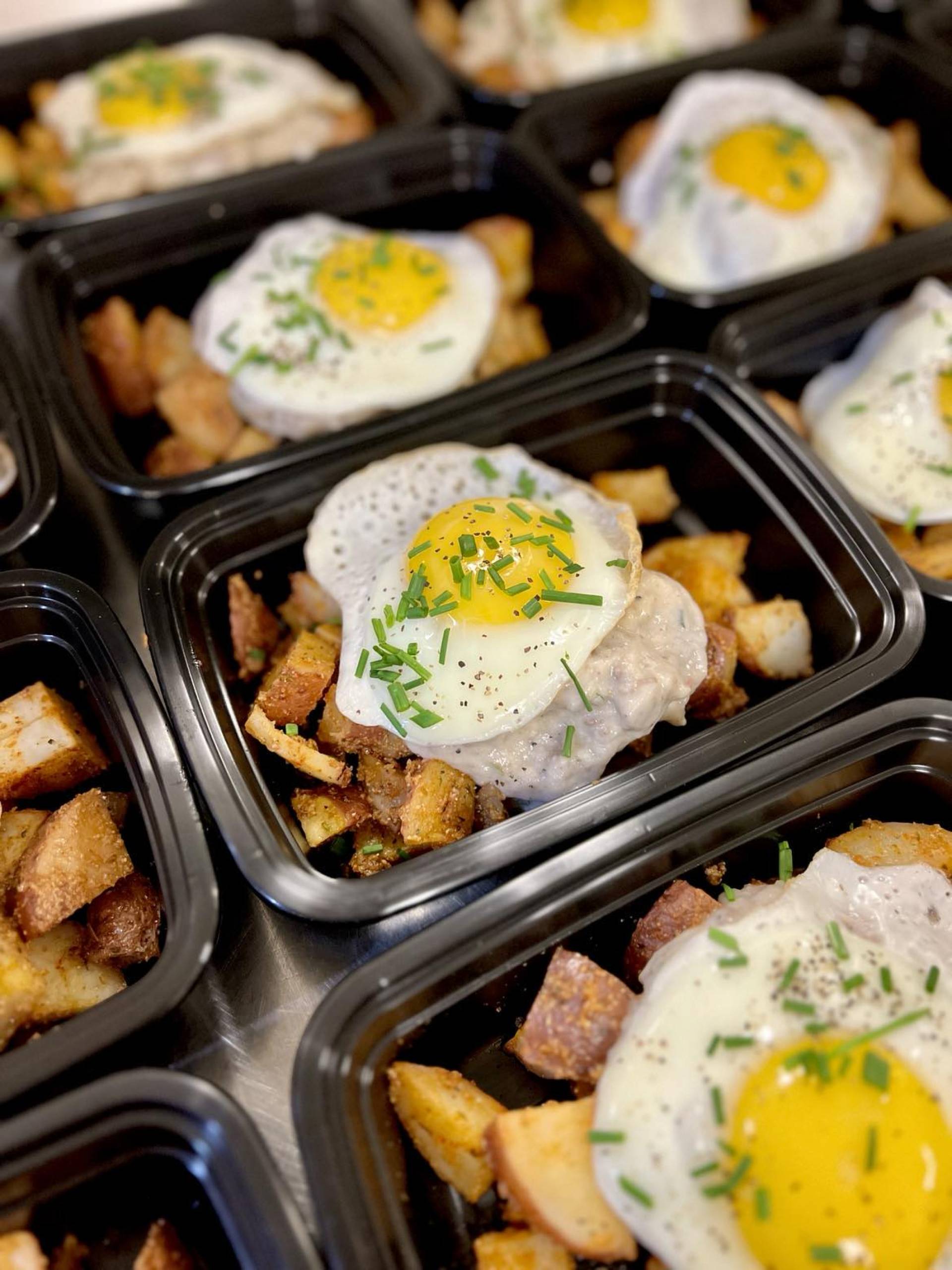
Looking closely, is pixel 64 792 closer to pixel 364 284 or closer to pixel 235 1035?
pixel 235 1035

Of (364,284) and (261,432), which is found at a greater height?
(364,284)

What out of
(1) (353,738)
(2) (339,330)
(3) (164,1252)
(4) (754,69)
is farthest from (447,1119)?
(4) (754,69)

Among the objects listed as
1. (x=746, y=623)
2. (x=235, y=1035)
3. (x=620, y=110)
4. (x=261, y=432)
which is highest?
(x=620, y=110)

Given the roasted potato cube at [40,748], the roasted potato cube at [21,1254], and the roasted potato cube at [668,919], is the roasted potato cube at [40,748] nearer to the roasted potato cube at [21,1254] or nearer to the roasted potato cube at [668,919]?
the roasted potato cube at [21,1254]

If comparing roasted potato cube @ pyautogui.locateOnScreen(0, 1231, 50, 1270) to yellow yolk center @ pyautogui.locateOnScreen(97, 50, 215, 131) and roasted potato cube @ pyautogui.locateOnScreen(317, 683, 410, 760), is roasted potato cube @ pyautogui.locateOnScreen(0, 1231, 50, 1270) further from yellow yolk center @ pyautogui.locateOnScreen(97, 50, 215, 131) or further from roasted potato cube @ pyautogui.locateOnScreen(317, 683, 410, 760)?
yellow yolk center @ pyautogui.locateOnScreen(97, 50, 215, 131)

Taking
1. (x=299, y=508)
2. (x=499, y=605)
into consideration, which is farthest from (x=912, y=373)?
(x=299, y=508)

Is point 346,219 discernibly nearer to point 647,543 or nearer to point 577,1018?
point 647,543
